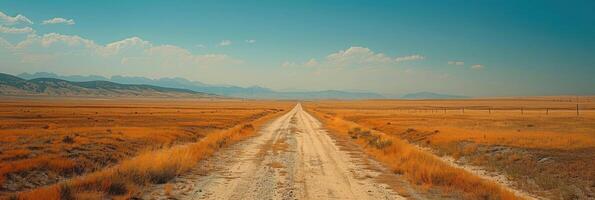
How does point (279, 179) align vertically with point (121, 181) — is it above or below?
below

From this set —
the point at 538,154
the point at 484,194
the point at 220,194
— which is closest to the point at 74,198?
the point at 220,194

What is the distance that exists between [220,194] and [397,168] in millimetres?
7581

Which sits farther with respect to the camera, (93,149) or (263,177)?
(93,149)

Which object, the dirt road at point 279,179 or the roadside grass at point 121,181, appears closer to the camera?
the roadside grass at point 121,181

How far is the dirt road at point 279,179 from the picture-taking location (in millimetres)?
11312

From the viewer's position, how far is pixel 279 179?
13805mm

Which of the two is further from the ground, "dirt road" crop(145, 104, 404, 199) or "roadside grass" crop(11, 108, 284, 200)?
"roadside grass" crop(11, 108, 284, 200)

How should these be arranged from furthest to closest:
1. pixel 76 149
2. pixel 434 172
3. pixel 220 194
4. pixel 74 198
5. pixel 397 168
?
pixel 76 149
pixel 397 168
pixel 434 172
pixel 220 194
pixel 74 198

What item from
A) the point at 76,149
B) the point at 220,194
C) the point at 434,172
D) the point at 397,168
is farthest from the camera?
the point at 76,149

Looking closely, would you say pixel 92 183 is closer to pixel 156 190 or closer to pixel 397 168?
pixel 156 190

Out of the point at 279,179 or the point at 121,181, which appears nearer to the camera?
the point at 121,181

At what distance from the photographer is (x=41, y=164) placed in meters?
16.1

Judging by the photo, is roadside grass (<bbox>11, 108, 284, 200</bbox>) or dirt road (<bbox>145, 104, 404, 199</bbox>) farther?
dirt road (<bbox>145, 104, 404, 199</bbox>)

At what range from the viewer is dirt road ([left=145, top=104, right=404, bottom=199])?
37.1 feet
